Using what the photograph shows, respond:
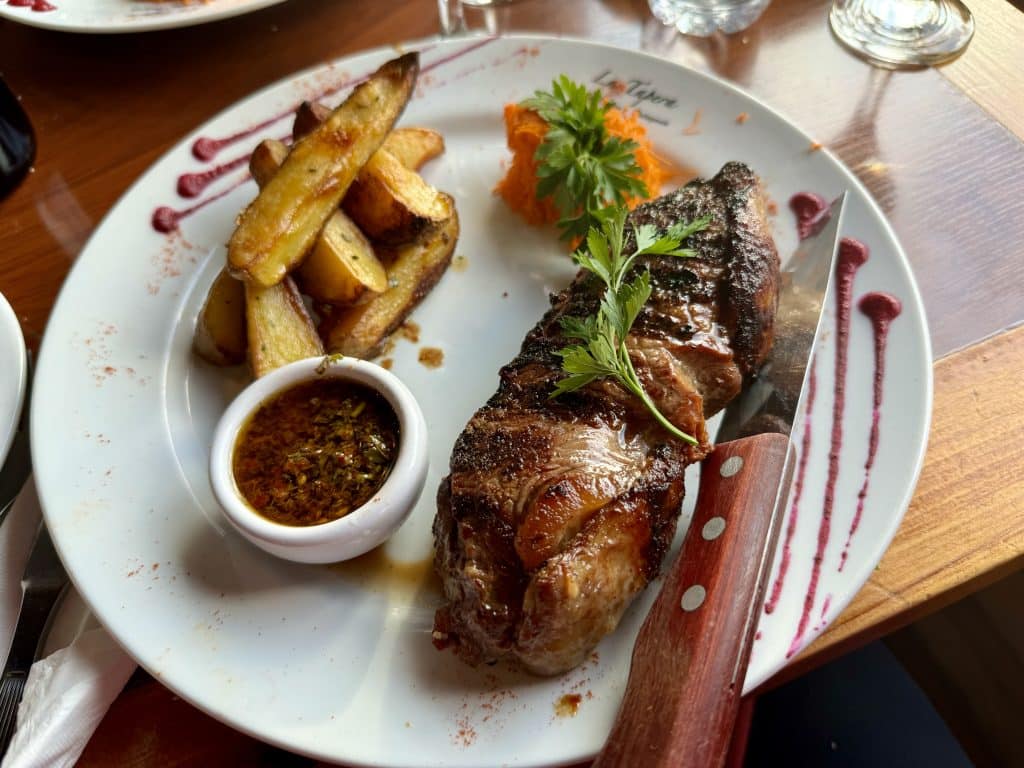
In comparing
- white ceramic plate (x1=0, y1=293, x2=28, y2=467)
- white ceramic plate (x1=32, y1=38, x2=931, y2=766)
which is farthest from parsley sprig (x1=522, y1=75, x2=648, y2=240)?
white ceramic plate (x1=0, y1=293, x2=28, y2=467)

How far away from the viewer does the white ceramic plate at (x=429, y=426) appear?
172cm

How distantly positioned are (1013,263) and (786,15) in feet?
4.87

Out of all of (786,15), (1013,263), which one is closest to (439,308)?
(1013,263)

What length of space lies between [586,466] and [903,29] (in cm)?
271

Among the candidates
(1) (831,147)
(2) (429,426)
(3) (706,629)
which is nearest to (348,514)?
(2) (429,426)

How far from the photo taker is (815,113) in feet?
9.93

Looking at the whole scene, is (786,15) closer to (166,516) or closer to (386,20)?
(386,20)

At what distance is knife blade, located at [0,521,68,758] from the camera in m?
1.75

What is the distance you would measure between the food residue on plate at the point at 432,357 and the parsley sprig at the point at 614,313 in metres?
0.55

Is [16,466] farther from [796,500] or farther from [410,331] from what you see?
[796,500]

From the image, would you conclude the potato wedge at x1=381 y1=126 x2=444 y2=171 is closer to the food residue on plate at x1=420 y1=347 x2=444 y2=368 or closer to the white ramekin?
the food residue on plate at x1=420 y1=347 x2=444 y2=368

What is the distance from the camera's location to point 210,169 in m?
→ 2.70

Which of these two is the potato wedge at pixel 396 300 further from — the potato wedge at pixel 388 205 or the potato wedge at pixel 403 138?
the potato wedge at pixel 403 138

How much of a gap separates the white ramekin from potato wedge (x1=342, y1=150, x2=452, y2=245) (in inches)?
18.4
